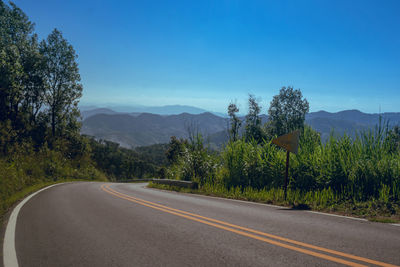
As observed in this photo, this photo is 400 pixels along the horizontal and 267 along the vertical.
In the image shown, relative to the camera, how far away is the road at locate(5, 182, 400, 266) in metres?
3.45

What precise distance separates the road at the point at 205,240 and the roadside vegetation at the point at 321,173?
139 cm

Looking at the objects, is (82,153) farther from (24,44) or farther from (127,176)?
(127,176)

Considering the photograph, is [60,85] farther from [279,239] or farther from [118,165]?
[118,165]

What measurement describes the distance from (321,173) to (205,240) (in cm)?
547

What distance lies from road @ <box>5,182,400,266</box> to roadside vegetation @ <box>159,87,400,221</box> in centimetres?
139

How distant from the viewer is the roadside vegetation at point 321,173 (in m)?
6.79

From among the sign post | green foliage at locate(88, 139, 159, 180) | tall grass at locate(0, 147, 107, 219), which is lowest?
green foliage at locate(88, 139, 159, 180)

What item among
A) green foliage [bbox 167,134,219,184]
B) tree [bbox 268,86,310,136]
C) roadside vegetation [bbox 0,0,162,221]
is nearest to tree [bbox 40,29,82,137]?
roadside vegetation [bbox 0,0,162,221]

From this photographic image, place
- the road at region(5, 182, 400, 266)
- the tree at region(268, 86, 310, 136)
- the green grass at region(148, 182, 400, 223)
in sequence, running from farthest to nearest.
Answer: the tree at region(268, 86, 310, 136)
the green grass at region(148, 182, 400, 223)
the road at region(5, 182, 400, 266)

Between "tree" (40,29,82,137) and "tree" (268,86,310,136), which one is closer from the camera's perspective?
"tree" (40,29,82,137)

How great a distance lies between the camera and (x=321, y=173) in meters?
8.23

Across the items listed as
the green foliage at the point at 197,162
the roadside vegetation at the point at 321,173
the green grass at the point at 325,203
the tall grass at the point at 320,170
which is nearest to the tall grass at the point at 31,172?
the green grass at the point at 325,203

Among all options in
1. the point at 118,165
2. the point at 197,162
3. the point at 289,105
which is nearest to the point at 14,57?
the point at 197,162

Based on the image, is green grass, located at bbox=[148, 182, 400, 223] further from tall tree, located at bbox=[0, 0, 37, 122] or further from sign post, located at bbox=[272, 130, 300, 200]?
tall tree, located at bbox=[0, 0, 37, 122]
